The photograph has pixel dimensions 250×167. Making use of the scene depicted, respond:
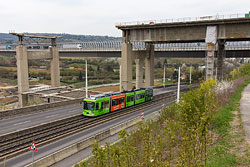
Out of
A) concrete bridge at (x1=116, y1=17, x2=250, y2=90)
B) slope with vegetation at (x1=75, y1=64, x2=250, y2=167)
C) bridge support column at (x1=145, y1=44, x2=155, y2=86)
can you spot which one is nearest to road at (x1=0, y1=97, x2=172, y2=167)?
slope with vegetation at (x1=75, y1=64, x2=250, y2=167)

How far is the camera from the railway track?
16.7 metres

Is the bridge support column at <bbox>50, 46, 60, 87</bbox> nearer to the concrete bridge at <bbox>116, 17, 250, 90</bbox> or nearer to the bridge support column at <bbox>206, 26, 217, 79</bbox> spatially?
the concrete bridge at <bbox>116, 17, 250, 90</bbox>

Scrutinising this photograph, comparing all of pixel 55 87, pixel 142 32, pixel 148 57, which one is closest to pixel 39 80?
pixel 55 87

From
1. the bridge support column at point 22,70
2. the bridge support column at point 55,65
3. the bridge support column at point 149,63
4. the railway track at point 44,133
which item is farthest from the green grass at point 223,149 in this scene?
the bridge support column at point 55,65

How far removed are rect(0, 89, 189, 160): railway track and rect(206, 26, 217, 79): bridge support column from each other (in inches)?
545

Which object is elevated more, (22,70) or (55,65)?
(55,65)

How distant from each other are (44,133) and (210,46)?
77.1 ft

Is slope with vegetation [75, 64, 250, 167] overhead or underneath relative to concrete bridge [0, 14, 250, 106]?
underneath

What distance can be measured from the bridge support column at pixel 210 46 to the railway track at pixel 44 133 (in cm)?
1385

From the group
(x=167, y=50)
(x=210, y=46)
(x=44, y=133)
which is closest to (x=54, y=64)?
(x=167, y=50)

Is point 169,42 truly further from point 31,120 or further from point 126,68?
point 31,120

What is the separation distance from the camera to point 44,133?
65.2 ft

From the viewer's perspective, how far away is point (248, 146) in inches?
463

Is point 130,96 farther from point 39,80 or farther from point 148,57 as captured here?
point 39,80
